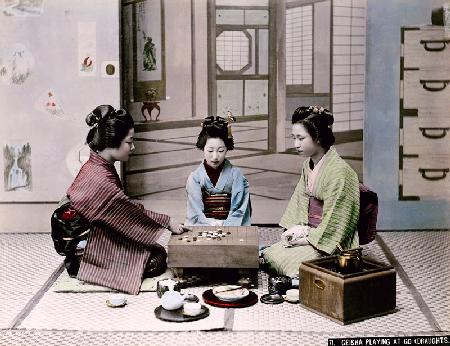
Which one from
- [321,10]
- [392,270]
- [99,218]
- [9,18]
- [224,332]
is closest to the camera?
[224,332]

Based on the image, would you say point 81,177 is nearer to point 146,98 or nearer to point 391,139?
point 146,98

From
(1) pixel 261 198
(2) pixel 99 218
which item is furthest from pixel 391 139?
(2) pixel 99 218

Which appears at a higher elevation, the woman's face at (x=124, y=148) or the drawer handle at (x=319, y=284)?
the woman's face at (x=124, y=148)

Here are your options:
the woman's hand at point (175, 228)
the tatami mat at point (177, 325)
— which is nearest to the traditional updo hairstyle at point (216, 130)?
the woman's hand at point (175, 228)

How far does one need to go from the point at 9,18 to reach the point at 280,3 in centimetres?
207

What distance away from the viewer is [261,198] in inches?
217

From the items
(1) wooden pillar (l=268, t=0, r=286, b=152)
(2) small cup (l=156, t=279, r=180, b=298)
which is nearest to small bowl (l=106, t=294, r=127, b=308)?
(2) small cup (l=156, t=279, r=180, b=298)

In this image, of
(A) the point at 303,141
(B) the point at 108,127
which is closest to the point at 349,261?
(A) the point at 303,141

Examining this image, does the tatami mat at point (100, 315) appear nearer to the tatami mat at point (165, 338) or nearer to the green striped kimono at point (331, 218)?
the tatami mat at point (165, 338)

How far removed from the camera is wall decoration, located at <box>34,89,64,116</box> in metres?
4.97

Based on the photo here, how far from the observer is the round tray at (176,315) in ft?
10.4

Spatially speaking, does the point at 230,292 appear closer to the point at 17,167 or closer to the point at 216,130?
the point at 216,130

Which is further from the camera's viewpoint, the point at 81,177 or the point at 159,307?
the point at 81,177

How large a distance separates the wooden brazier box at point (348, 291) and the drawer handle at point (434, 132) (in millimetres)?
1873
